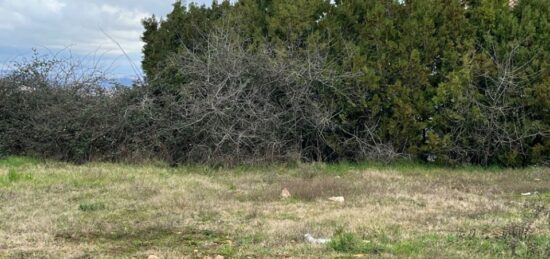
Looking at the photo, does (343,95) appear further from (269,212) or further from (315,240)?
(315,240)

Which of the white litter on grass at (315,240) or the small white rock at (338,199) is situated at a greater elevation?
the small white rock at (338,199)

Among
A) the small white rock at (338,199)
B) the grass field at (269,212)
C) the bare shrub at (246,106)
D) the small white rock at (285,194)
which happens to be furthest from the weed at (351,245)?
the bare shrub at (246,106)

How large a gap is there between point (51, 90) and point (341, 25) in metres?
7.25

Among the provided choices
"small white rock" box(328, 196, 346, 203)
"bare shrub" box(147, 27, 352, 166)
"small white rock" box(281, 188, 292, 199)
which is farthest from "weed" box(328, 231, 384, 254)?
"bare shrub" box(147, 27, 352, 166)

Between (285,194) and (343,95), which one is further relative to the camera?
(343,95)

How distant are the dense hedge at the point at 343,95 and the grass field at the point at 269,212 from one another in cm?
89

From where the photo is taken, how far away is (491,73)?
1268 centimetres

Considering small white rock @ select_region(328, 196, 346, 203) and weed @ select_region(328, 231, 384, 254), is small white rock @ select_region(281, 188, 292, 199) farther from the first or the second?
weed @ select_region(328, 231, 384, 254)

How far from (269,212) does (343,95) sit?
5.77m

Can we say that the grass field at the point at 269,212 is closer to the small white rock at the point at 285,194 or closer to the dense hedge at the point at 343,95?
the small white rock at the point at 285,194

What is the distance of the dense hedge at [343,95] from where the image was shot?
1260 cm

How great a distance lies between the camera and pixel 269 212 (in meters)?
7.84

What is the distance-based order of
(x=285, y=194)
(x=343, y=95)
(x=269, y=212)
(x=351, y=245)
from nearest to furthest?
(x=351, y=245) < (x=269, y=212) < (x=285, y=194) < (x=343, y=95)

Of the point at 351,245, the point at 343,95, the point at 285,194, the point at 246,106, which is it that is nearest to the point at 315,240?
the point at 351,245
